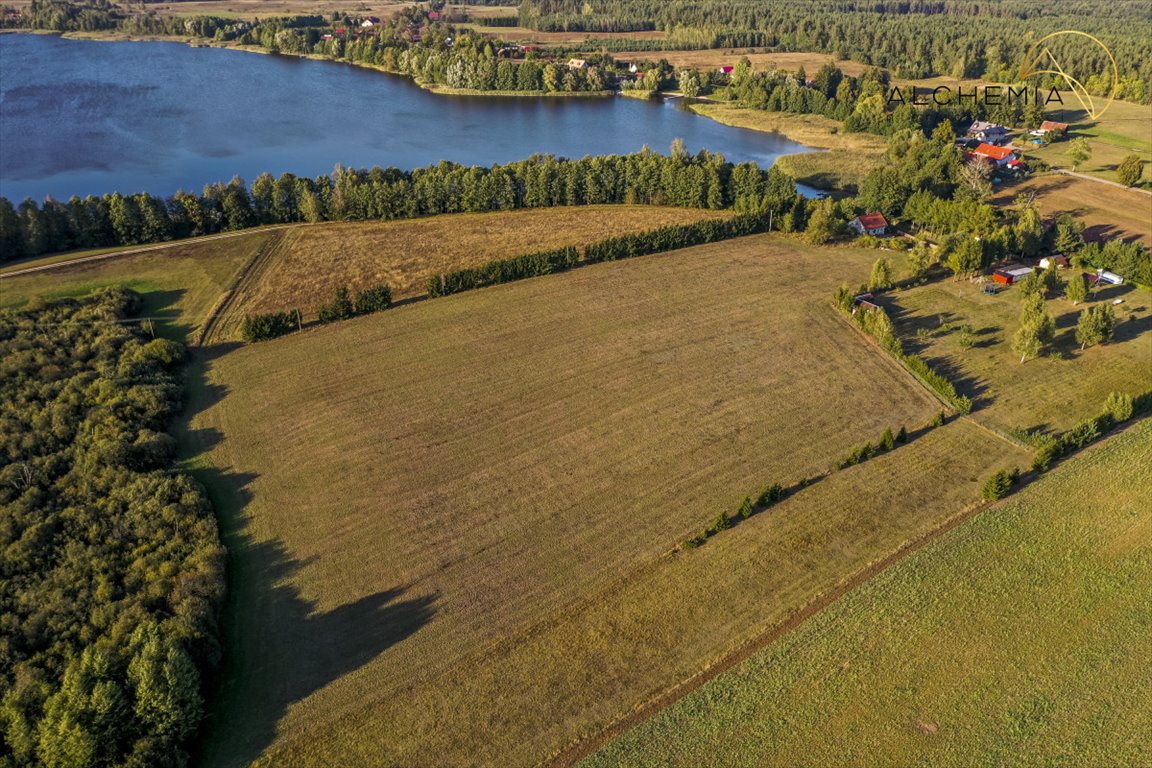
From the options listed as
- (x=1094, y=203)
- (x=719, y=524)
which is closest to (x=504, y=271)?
(x=719, y=524)

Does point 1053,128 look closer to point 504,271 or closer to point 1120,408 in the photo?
point 1120,408

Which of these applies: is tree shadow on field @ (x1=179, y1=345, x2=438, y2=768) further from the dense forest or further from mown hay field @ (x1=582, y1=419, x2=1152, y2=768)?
mown hay field @ (x1=582, y1=419, x2=1152, y2=768)

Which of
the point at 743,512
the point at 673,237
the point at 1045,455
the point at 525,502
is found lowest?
the point at 525,502

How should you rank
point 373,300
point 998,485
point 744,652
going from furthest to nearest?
point 373,300
point 998,485
point 744,652

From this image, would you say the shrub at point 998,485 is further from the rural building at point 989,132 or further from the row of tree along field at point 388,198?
the rural building at point 989,132

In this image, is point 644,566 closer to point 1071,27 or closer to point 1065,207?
point 1065,207

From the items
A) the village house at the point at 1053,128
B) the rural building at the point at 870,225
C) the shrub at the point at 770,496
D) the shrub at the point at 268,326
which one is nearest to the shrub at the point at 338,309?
the shrub at the point at 268,326
